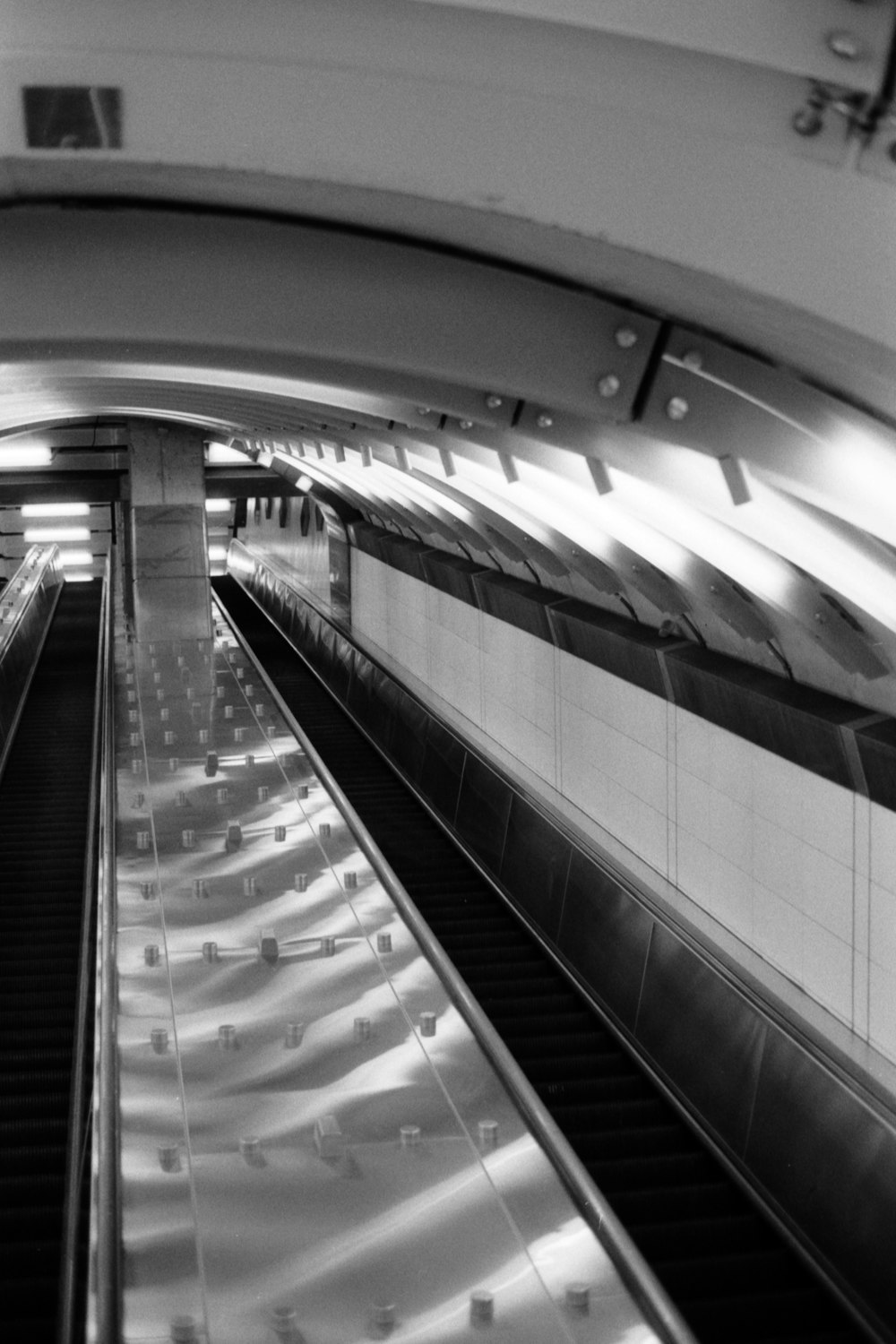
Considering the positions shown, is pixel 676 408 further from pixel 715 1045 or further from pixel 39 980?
pixel 39 980

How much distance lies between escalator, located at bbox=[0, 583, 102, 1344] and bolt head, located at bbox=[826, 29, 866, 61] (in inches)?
190

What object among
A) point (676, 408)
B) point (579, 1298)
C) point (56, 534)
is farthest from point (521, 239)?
point (56, 534)

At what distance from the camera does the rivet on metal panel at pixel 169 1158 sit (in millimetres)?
5273

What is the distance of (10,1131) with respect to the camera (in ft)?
23.3

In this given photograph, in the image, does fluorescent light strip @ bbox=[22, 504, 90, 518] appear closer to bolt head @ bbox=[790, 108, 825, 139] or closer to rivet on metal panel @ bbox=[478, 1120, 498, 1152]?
rivet on metal panel @ bbox=[478, 1120, 498, 1152]

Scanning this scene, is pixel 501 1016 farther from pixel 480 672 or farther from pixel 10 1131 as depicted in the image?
pixel 480 672

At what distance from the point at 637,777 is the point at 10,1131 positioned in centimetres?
418

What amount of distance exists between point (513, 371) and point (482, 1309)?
2.63 m

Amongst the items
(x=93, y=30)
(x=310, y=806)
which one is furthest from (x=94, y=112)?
(x=310, y=806)

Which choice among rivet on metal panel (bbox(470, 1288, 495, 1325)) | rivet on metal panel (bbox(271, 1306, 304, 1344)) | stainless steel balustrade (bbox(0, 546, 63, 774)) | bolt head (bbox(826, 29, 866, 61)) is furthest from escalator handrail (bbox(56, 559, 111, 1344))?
bolt head (bbox(826, 29, 866, 61))

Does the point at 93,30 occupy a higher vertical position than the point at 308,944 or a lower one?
higher

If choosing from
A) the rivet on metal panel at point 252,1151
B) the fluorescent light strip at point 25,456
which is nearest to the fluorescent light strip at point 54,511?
the fluorescent light strip at point 25,456

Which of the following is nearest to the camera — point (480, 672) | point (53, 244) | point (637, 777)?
point (53, 244)

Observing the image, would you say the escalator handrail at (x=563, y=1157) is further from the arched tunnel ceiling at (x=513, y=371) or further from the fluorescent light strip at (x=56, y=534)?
the fluorescent light strip at (x=56, y=534)
